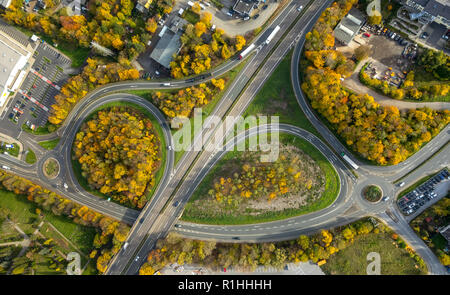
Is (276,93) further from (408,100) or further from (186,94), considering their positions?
(408,100)

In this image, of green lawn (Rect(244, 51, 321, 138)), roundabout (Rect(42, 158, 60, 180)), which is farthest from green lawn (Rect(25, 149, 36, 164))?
green lawn (Rect(244, 51, 321, 138))

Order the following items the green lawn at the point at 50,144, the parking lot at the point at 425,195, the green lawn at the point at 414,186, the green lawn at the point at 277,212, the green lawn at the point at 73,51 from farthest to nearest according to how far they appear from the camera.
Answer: the green lawn at the point at 50,144 < the green lawn at the point at 73,51 < the green lawn at the point at 277,212 < the green lawn at the point at 414,186 < the parking lot at the point at 425,195

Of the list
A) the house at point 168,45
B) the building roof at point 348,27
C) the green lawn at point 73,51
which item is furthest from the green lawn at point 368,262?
the green lawn at point 73,51

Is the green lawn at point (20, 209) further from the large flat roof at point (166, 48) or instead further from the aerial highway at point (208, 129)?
the large flat roof at point (166, 48)

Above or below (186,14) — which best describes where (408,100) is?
above

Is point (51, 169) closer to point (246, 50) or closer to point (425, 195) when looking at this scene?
point (246, 50)
